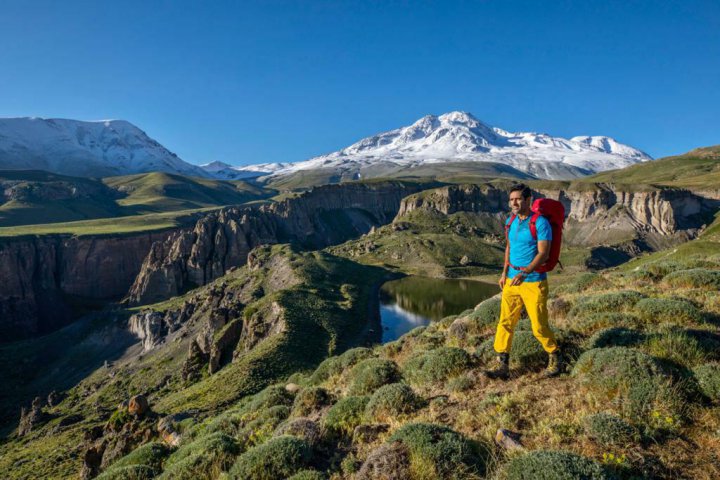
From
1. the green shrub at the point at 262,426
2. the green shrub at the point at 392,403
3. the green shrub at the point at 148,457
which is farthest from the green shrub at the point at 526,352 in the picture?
the green shrub at the point at 148,457

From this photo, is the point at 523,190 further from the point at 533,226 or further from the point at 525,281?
the point at 525,281

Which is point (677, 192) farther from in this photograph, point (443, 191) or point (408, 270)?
point (408, 270)

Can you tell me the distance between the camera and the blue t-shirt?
351 inches

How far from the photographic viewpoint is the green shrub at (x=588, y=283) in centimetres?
1917

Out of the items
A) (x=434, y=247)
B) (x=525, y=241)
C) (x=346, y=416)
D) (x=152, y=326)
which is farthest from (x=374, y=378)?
(x=434, y=247)

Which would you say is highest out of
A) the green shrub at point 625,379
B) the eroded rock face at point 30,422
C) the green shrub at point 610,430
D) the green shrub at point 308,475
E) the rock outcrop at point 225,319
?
the green shrub at point 625,379

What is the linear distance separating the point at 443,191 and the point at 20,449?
6927 inches

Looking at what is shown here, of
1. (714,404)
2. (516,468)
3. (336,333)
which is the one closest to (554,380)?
(714,404)

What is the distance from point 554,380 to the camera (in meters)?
9.42

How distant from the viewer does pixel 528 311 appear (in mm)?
9227

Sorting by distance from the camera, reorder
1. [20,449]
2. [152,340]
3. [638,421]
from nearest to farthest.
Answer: [638,421]
[20,449]
[152,340]

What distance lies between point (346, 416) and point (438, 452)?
13.9ft

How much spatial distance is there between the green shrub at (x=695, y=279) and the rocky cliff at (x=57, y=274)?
122m

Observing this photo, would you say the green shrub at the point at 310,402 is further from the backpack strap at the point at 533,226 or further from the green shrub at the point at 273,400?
the backpack strap at the point at 533,226
